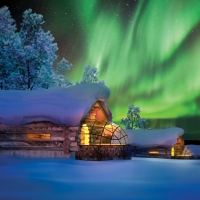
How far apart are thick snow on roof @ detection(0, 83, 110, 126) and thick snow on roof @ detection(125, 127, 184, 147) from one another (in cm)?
1928

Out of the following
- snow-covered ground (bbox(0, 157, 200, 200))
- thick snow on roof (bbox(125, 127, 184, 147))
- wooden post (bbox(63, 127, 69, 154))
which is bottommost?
snow-covered ground (bbox(0, 157, 200, 200))

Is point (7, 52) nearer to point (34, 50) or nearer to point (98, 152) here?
point (34, 50)

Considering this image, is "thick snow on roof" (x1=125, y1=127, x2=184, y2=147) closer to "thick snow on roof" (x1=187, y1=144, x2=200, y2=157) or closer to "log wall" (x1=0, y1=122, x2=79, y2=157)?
"thick snow on roof" (x1=187, y1=144, x2=200, y2=157)

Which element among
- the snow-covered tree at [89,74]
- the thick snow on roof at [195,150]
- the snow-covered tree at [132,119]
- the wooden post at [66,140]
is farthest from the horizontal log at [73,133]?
the snow-covered tree at [132,119]

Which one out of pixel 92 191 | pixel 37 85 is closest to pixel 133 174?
pixel 92 191

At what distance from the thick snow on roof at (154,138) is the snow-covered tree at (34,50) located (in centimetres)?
1183

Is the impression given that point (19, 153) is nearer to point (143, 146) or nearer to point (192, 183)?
point (192, 183)

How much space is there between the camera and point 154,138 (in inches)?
1534

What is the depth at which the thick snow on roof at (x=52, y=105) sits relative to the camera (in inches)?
716

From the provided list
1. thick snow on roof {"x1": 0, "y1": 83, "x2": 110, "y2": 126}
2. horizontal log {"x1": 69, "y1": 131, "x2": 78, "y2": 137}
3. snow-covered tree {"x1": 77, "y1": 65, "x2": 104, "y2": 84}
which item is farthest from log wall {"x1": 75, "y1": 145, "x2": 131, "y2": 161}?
snow-covered tree {"x1": 77, "y1": 65, "x2": 104, "y2": 84}

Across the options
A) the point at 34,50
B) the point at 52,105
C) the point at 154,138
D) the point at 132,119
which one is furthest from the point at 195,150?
the point at 52,105

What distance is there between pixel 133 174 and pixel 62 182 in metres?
3.26

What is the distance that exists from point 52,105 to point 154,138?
72.9 feet

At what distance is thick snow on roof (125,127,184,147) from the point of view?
38.8 m
